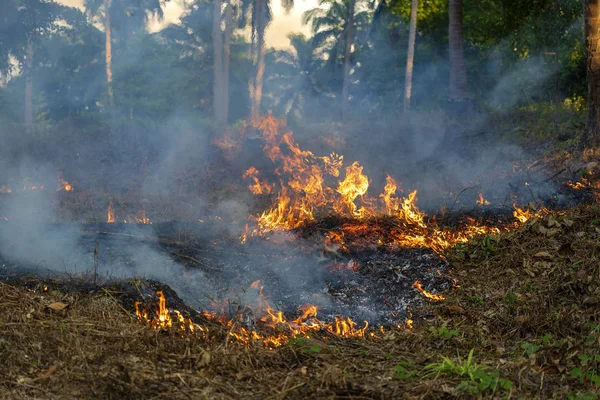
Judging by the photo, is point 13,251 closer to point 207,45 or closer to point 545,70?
point 545,70

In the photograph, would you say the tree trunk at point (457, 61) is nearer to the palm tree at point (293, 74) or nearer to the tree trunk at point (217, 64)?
the tree trunk at point (217, 64)

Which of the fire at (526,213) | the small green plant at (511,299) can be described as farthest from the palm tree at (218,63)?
the small green plant at (511,299)

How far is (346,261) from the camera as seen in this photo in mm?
7598

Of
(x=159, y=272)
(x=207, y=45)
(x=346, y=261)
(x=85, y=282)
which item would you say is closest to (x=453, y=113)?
(x=346, y=261)

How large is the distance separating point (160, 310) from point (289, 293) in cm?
198

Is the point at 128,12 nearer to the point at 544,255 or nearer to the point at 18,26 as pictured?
the point at 18,26

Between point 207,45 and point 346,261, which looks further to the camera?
point 207,45

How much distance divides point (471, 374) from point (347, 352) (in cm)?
114

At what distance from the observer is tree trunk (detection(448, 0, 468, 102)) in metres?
18.7

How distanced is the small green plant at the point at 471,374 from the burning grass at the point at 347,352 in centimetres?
1

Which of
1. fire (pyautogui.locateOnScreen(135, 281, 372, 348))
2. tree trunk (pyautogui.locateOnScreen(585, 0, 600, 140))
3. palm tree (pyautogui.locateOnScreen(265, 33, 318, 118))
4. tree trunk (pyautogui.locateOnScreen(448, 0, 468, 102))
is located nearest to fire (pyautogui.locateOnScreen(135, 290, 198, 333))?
fire (pyautogui.locateOnScreen(135, 281, 372, 348))

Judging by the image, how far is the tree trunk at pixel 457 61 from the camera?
18.7 m

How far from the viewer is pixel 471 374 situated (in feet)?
13.1

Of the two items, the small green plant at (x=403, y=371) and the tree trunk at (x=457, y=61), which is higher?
the tree trunk at (x=457, y=61)
